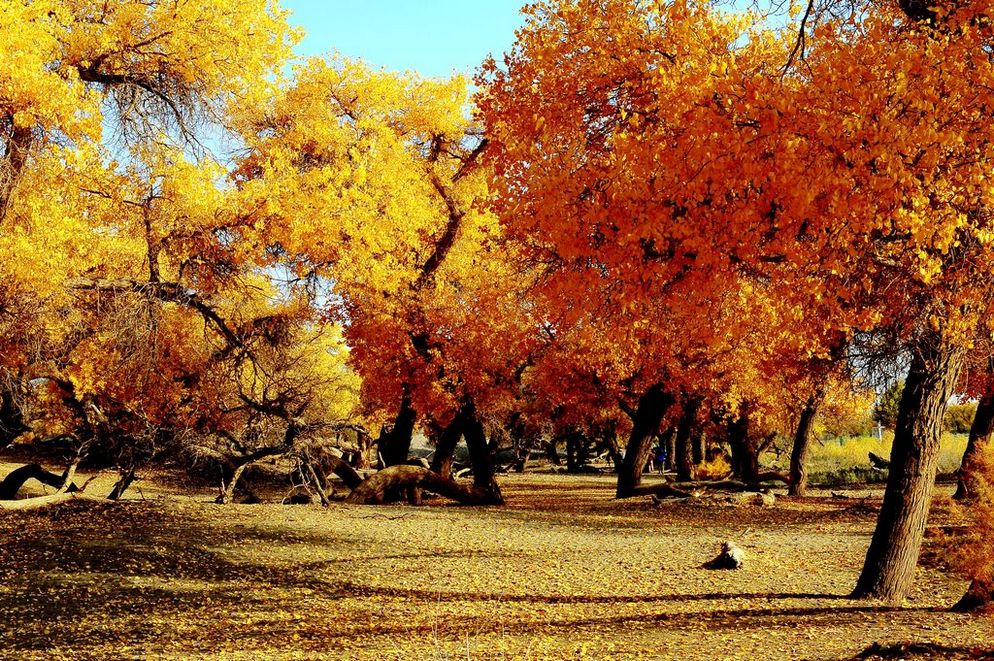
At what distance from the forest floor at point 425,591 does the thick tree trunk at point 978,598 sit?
0.22 meters

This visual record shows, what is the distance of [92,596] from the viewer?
9555 millimetres

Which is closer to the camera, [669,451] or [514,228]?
[514,228]

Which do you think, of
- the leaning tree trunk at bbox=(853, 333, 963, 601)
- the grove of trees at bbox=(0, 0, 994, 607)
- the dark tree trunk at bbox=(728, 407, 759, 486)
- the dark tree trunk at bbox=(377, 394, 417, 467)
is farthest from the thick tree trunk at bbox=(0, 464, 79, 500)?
the dark tree trunk at bbox=(728, 407, 759, 486)

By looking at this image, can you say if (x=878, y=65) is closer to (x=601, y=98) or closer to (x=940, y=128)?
(x=940, y=128)

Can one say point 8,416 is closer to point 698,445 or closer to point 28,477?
point 28,477

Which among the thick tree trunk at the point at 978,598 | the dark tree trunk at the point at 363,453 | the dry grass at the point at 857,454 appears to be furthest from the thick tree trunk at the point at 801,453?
the dark tree trunk at the point at 363,453

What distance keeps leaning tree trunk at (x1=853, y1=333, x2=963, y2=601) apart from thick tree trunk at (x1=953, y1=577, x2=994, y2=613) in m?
0.63

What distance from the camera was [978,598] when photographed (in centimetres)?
916

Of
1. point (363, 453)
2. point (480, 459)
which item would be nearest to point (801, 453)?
point (480, 459)

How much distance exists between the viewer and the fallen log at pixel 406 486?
851 inches

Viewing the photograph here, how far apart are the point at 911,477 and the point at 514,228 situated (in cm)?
522

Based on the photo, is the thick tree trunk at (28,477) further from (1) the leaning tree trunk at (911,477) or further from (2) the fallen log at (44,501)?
(1) the leaning tree trunk at (911,477)

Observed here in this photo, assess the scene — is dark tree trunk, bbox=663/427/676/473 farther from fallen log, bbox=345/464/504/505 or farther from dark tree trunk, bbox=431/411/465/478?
fallen log, bbox=345/464/504/505

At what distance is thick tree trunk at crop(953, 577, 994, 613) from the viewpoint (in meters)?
9.04
